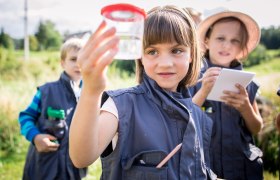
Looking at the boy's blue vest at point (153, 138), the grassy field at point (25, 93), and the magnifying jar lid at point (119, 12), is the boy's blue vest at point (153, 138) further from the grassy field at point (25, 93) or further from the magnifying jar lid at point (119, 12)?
the grassy field at point (25, 93)

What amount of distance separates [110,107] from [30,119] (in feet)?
7.15

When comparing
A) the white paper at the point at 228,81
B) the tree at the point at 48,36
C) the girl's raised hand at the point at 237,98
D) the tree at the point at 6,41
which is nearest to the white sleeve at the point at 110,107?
the white paper at the point at 228,81

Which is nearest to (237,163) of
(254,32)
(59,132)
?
(254,32)

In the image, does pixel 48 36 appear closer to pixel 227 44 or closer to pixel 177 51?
pixel 227 44

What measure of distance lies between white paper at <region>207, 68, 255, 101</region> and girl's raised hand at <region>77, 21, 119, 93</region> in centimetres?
151

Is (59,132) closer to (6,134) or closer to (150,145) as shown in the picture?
(150,145)

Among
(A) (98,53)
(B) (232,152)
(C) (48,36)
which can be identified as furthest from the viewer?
(C) (48,36)

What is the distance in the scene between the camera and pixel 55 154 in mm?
3453

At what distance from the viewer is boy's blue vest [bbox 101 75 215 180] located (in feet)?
5.34

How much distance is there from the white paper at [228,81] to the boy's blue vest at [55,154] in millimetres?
1570

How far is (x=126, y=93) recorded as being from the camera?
5.74 feet

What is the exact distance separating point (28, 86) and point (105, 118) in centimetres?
758

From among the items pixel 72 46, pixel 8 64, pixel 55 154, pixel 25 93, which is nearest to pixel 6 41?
pixel 8 64

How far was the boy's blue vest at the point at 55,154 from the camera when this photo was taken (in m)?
3.43
